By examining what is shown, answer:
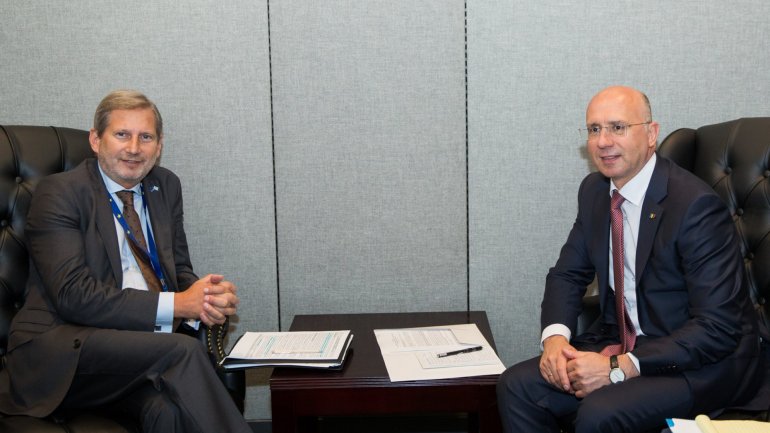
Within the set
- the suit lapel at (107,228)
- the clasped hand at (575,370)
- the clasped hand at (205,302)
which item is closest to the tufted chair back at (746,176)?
the clasped hand at (575,370)

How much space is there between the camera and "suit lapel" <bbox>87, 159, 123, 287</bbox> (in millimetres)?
2357

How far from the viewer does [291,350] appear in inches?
93.5

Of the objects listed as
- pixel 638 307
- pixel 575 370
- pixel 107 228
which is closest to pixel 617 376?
pixel 575 370

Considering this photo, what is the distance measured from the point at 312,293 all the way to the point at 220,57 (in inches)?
43.1

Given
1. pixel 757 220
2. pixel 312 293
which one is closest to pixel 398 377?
pixel 312 293

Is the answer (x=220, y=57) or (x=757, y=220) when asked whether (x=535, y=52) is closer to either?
(x=757, y=220)

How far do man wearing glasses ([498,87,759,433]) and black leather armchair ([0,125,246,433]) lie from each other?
3.24 feet

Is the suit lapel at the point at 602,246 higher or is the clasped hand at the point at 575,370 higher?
the suit lapel at the point at 602,246

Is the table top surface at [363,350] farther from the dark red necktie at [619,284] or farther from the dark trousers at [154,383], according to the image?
the dark red necktie at [619,284]

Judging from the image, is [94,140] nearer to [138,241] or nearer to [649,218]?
[138,241]

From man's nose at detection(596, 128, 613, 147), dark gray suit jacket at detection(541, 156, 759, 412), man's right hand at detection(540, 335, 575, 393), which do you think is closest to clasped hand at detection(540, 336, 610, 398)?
man's right hand at detection(540, 335, 575, 393)

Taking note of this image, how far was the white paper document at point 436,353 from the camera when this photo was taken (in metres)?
2.23

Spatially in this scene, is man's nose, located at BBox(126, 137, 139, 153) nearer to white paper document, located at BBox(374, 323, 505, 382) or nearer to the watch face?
white paper document, located at BBox(374, 323, 505, 382)

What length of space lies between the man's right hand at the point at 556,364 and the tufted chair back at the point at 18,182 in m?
1.83
